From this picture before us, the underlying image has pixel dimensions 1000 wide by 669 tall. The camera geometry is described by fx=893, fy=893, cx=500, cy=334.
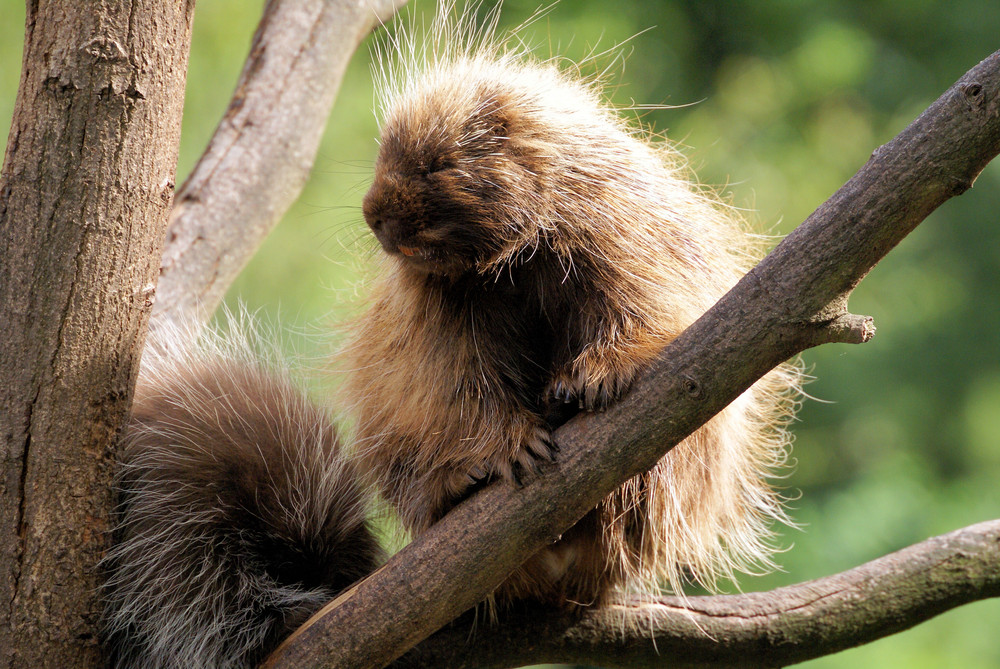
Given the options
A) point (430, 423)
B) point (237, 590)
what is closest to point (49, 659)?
point (237, 590)

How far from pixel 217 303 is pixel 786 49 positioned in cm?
395

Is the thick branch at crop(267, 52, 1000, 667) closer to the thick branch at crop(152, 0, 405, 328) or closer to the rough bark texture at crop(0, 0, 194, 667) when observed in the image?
the rough bark texture at crop(0, 0, 194, 667)

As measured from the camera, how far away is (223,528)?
59.1 inches

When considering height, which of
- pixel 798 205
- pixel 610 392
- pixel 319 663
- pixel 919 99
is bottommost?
pixel 319 663

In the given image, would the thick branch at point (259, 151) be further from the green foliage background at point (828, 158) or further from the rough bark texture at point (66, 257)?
the green foliage background at point (828, 158)

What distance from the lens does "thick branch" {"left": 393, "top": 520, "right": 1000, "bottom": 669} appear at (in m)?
1.62

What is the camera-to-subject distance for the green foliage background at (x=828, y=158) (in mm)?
4727

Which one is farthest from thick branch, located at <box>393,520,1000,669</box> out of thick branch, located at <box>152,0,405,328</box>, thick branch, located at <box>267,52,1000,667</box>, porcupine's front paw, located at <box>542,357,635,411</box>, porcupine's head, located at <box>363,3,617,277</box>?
thick branch, located at <box>152,0,405,328</box>

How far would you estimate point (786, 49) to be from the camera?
5.12 meters

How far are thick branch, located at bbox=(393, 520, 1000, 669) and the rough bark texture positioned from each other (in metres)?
0.78

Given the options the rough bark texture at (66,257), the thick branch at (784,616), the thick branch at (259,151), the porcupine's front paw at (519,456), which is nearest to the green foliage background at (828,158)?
the thick branch at (259,151)

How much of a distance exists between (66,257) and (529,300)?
702mm

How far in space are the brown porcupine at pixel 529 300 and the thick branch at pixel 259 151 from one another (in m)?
0.85

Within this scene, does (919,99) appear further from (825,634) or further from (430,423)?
(430,423)
